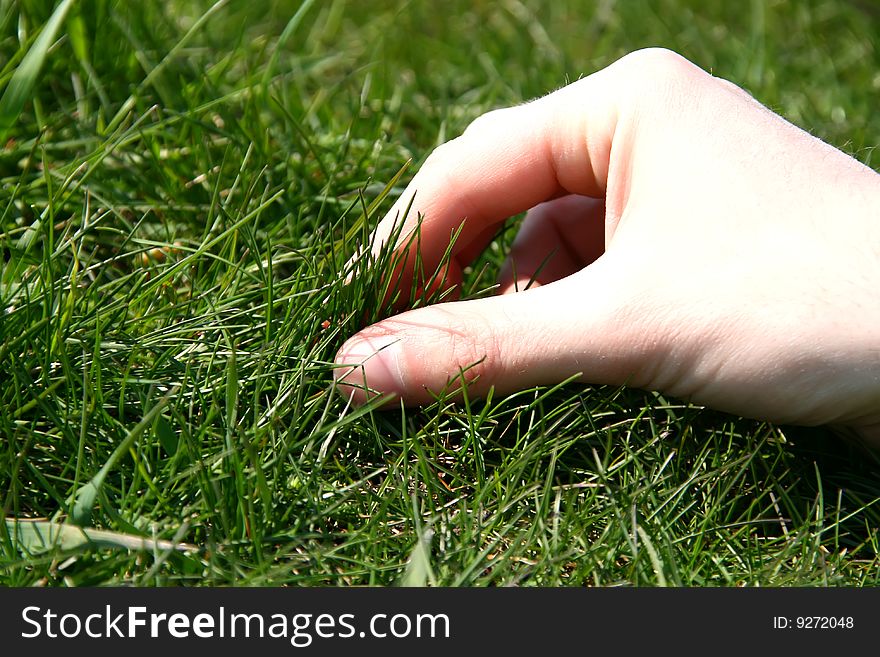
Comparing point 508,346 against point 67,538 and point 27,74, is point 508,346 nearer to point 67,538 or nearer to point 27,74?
point 67,538

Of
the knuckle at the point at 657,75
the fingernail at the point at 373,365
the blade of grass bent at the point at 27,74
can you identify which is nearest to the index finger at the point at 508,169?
the knuckle at the point at 657,75

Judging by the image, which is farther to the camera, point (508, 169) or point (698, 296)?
point (508, 169)

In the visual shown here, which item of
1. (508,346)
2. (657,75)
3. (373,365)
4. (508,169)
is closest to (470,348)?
(508,346)

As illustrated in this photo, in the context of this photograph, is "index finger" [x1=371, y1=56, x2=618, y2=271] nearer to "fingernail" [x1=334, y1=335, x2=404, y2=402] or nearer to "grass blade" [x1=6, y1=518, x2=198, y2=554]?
"fingernail" [x1=334, y1=335, x2=404, y2=402]

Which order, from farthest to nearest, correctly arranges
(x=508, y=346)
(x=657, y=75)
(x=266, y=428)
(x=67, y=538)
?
(x=657, y=75) < (x=508, y=346) < (x=266, y=428) < (x=67, y=538)

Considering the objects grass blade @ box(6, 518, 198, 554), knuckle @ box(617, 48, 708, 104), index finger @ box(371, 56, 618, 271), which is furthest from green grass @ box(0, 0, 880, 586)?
knuckle @ box(617, 48, 708, 104)

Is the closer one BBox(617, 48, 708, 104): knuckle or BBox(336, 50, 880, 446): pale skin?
BBox(336, 50, 880, 446): pale skin
